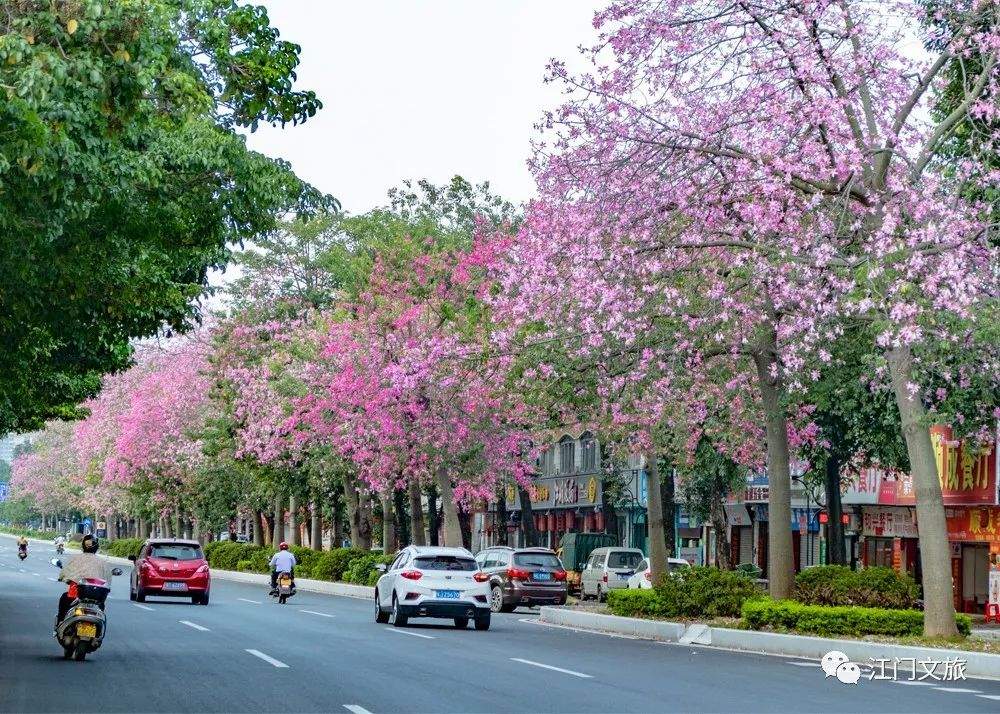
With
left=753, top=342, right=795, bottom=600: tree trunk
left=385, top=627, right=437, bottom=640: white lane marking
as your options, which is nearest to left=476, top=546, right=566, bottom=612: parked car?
left=385, top=627, right=437, bottom=640: white lane marking

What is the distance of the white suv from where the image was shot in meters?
29.0

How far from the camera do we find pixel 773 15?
75.4ft

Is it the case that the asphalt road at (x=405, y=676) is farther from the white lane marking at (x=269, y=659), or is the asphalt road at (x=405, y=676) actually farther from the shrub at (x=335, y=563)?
the shrub at (x=335, y=563)

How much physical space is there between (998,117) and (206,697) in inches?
573

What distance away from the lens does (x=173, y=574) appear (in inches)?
1523

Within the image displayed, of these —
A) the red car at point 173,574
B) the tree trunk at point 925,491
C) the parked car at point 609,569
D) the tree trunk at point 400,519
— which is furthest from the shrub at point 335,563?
the tree trunk at point 925,491

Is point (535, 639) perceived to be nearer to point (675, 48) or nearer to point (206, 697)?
point (675, 48)

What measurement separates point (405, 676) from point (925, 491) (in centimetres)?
954

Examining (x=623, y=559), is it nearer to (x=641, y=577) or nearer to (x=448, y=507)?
(x=641, y=577)

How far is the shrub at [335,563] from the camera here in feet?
182

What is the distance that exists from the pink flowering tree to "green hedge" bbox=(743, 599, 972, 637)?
0.98 meters

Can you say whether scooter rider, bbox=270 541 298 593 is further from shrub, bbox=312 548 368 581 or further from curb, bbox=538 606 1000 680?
shrub, bbox=312 548 368 581

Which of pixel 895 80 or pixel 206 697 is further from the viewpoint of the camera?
pixel 895 80

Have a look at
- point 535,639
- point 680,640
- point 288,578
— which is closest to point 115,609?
point 288,578
